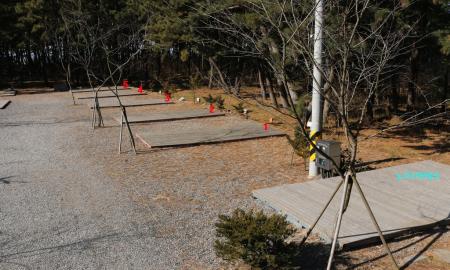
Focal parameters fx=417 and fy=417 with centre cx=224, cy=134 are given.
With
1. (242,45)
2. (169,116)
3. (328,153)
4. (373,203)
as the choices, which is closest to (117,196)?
(328,153)

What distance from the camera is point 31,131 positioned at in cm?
1214

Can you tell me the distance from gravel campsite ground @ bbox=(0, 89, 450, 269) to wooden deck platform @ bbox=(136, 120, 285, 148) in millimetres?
375

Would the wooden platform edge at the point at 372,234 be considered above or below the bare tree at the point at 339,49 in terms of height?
below

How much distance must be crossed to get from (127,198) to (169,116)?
8079 millimetres

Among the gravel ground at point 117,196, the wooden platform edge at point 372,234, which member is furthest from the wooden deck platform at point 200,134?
the wooden platform edge at point 372,234

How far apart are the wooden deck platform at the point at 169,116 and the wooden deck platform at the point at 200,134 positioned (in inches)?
48.9

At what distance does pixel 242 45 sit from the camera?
42.0 ft

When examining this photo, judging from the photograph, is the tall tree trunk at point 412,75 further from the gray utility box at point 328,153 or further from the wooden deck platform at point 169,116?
the gray utility box at point 328,153

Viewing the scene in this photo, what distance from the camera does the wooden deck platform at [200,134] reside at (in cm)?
1016

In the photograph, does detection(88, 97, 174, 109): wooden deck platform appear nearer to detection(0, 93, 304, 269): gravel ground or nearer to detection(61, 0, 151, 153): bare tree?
detection(61, 0, 151, 153): bare tree

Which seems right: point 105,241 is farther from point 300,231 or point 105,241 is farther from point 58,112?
point 58,112

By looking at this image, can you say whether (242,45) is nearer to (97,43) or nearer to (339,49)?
(97,43)

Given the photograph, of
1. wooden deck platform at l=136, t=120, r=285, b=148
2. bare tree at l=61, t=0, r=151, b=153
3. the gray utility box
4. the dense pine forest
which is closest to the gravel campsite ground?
wooden deck platform at l=136, t=120, r=285, b=148

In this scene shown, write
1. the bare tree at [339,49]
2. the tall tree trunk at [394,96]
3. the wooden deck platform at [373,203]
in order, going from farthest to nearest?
the tall tree trunk at [394,96]
the wooden deck platform at [373,203]
the bare tree at [339,49]
